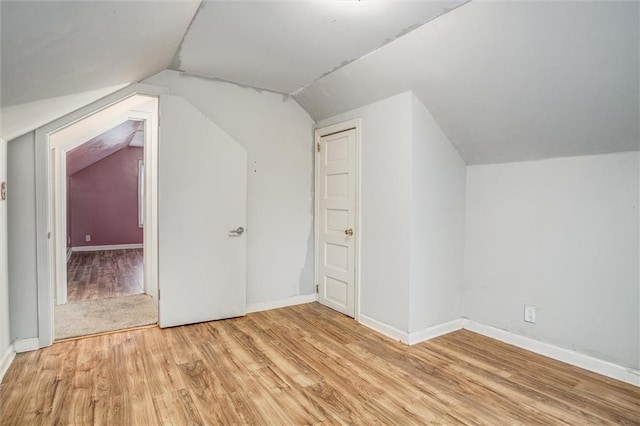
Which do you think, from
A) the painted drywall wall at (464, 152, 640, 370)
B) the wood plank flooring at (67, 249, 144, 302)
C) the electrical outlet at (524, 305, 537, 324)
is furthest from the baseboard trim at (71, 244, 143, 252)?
the electrical outlet at (524, 305, 537, 324)

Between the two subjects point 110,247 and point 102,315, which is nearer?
point 102,315

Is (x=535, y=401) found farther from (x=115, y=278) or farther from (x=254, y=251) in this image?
(x=115, y=278)

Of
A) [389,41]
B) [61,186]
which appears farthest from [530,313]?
[61,186]

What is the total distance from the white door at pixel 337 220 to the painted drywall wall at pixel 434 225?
0.72 m

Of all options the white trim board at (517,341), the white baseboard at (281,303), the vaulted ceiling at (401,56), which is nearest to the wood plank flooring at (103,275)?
the white baseboard at (281,303)

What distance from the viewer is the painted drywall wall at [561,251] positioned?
2336 millimetres

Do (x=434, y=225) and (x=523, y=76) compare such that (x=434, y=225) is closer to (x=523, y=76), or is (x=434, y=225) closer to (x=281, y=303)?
(x=523, y=76)

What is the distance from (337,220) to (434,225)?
1064 millimetres

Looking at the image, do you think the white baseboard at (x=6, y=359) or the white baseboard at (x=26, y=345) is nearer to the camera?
the white baseboard at (x=6, y=359)

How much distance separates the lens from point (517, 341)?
9.44 ft

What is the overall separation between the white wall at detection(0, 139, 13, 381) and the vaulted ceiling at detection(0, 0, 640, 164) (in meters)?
0.29

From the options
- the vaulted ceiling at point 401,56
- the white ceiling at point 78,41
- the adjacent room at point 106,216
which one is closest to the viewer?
the white ceiling at point 78,41

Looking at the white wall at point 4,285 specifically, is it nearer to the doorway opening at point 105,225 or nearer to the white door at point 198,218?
the doorway opening at point 105,225

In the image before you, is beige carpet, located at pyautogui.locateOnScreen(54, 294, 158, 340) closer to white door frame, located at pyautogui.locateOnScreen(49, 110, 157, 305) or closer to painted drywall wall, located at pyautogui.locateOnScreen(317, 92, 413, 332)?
white door frame, located at pyautogui.locateOnScreen(49, 110, 157, 305)
